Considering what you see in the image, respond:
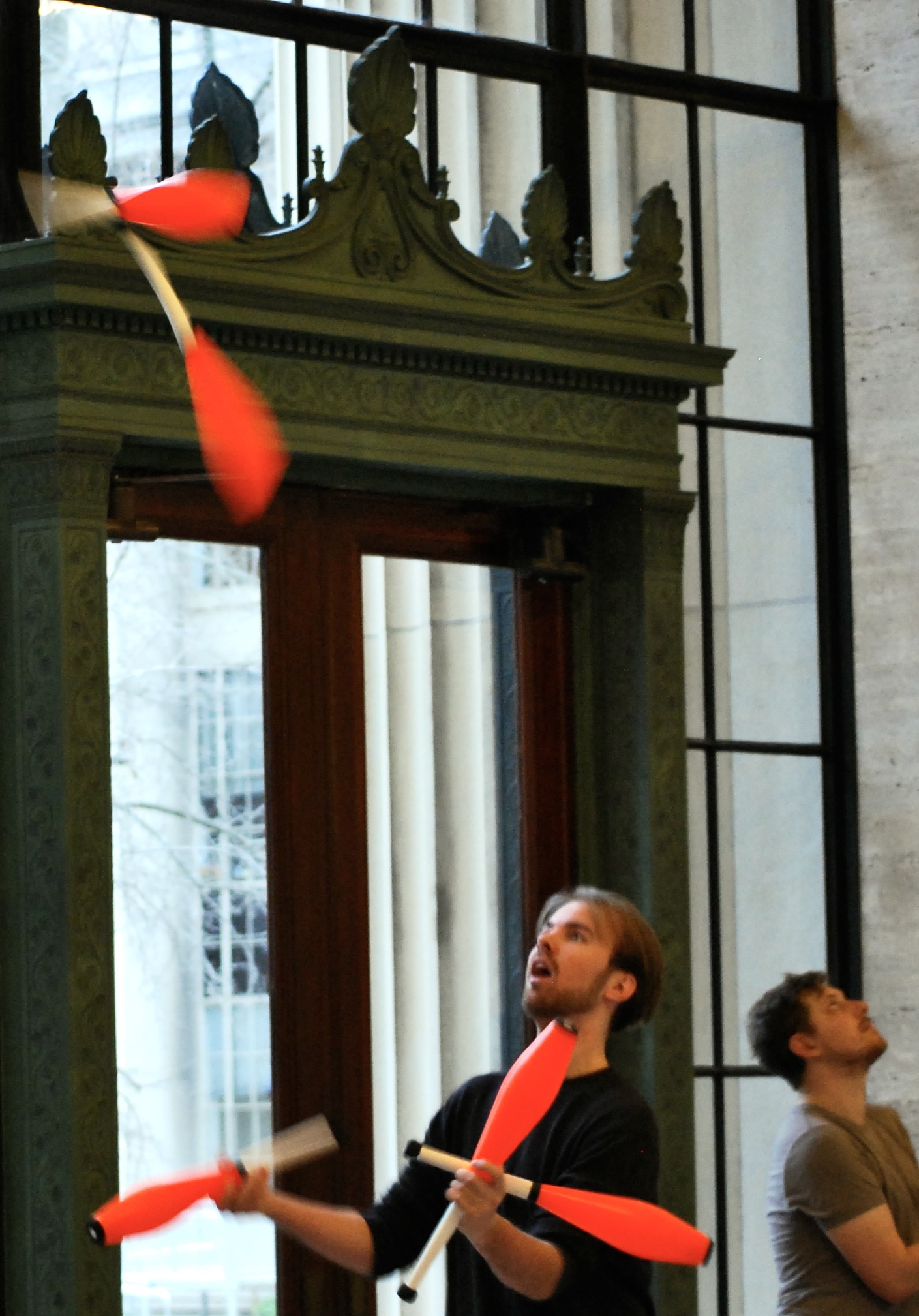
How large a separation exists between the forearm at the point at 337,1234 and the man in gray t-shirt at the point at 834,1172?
2.57 ft

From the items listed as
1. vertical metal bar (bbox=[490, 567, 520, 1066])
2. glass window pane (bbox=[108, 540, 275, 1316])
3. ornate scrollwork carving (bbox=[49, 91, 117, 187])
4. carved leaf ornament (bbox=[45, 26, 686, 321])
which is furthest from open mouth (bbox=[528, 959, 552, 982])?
ornate scrollwork carving (bbox=[49, 91, 117, 187])

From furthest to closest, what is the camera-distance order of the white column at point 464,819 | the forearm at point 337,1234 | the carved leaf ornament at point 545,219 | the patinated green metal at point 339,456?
the white column at point 464,819
the carved leaf ornament at point 545,219
the patinated green metal at point 339,456
the forearm at point 337,1234

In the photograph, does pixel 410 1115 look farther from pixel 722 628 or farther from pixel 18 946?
pixel 722 628

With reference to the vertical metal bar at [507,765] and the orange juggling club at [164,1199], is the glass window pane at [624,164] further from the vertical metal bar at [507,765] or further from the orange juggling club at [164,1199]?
the orange juggling club at [164,1199]

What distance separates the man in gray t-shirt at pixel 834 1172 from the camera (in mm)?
3625

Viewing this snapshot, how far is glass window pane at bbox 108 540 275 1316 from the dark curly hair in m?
0.98

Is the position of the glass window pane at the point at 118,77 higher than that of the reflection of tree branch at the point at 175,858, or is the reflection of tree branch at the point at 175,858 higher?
the glass window pane at the point at 118,77

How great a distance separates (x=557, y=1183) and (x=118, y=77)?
3.15m

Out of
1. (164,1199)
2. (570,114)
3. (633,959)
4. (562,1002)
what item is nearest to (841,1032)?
(633,959)

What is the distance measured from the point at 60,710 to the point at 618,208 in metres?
2.11

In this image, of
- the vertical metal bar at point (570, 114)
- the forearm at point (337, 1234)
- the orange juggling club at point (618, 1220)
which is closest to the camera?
the orange juggling club at point (618, 1220)

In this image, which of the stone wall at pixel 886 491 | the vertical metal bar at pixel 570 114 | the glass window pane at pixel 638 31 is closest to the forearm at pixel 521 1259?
the stone wall at pixel 886 491

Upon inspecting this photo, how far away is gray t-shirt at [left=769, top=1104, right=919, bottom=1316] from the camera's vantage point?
12.0 feet

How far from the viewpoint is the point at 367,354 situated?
4.20 meters
